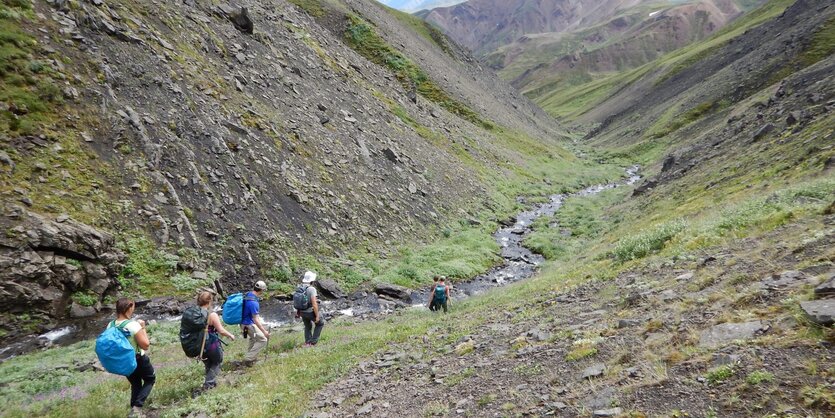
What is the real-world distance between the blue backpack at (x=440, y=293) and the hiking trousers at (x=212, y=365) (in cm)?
1030

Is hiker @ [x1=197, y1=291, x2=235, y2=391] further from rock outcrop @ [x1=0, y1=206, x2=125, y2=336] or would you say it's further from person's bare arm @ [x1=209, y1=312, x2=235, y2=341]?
rock outcrop @ [x1=0, y1=206, x2=125, y2=336]

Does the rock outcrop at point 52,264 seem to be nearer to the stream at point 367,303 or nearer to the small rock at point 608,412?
the stream at point 367,303

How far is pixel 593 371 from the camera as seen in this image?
314 inches

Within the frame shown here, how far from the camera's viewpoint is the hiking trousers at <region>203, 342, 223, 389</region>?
11734 mm

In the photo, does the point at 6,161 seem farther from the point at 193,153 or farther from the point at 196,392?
the point at 196,392

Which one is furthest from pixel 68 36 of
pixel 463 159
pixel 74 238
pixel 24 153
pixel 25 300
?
pixel 463 159

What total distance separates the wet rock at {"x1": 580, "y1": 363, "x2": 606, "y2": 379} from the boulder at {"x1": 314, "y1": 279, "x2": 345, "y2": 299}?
1755 cm

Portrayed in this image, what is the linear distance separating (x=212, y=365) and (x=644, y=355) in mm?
10695

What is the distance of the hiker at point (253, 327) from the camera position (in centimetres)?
1390

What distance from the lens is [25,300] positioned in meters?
16.5

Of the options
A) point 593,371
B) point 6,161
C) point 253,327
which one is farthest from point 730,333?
point 6,161

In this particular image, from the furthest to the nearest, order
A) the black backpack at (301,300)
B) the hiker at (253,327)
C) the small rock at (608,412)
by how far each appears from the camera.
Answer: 1. the black backpack at (301,300)
2. the hiker at (253,327)
3. the small rock at (608,412)

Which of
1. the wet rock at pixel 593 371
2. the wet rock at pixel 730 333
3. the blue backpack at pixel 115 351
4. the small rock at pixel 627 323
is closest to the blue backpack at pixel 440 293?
the small rock at pixel 627 323

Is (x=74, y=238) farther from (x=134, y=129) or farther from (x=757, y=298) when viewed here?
(x=757, y=298)
